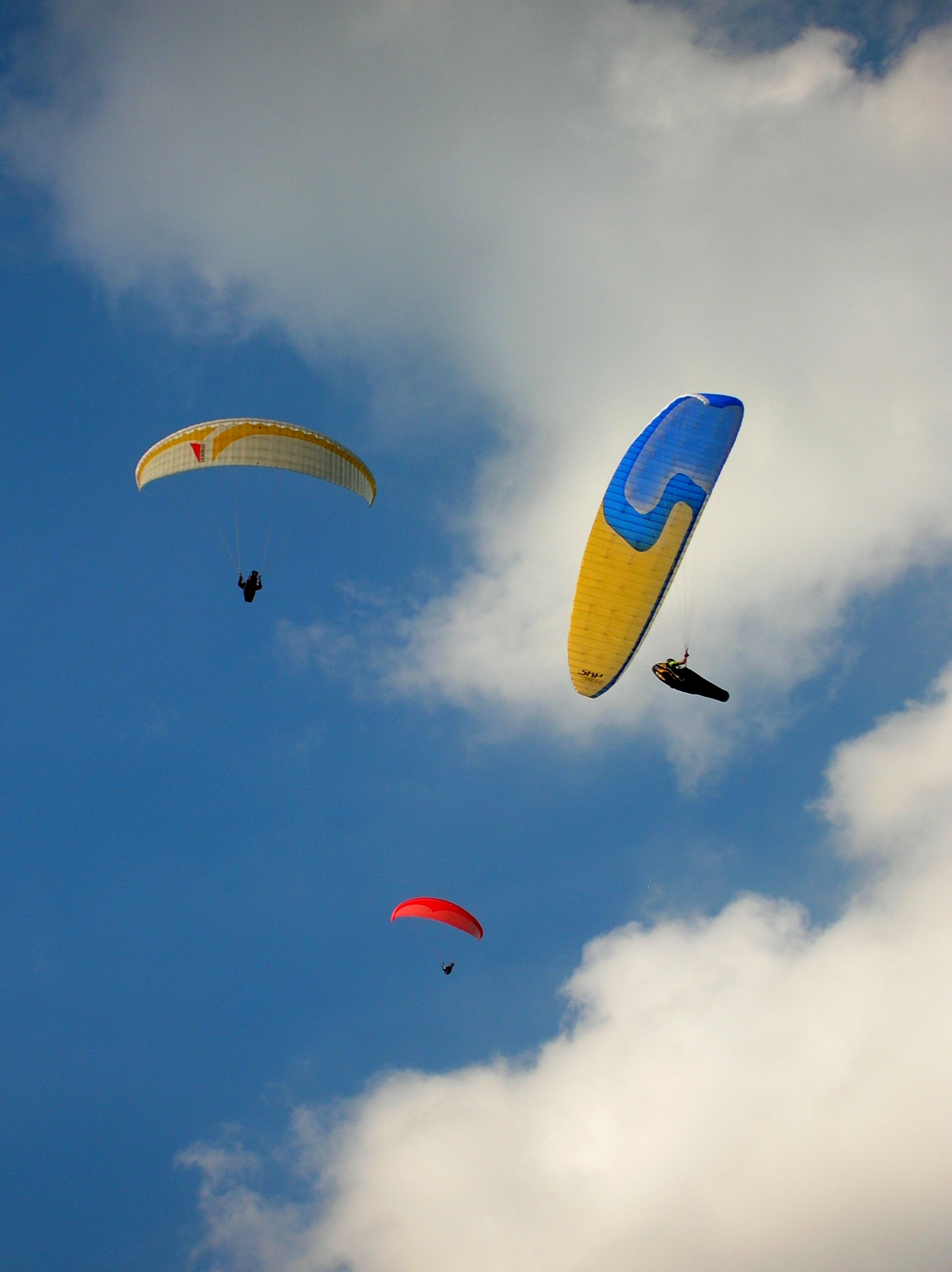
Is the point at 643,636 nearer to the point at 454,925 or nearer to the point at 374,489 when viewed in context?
the point at 374,489

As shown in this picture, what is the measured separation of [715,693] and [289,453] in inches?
801

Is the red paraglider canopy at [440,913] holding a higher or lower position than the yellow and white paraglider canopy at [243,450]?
lower

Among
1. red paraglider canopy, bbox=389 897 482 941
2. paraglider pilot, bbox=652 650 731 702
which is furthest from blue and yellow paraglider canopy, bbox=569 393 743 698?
red paraglider canopy, bbox=389 897 482 941

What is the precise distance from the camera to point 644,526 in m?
41.9

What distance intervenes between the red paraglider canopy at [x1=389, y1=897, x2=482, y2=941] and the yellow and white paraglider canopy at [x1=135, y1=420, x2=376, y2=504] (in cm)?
2147

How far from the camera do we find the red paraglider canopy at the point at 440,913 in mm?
48875

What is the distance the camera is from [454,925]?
48.9 metres

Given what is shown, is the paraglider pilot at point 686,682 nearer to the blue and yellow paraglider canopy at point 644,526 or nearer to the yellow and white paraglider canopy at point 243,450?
the blue and yellow paraglider canopy at point 644,526

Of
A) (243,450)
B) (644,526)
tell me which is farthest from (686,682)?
(243,450)

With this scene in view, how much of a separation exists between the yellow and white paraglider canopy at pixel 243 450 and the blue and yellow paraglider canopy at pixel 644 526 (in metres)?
11.2

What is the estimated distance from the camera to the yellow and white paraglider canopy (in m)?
38.0

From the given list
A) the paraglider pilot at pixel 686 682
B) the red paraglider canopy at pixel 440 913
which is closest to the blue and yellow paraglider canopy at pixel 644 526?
the paraglider pilot at pixel 686 682

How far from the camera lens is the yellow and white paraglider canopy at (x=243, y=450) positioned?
38.0 meters

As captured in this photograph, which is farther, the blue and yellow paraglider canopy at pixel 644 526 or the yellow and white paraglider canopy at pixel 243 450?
the blue and yellow paraglider canopy at pixel 644 526
